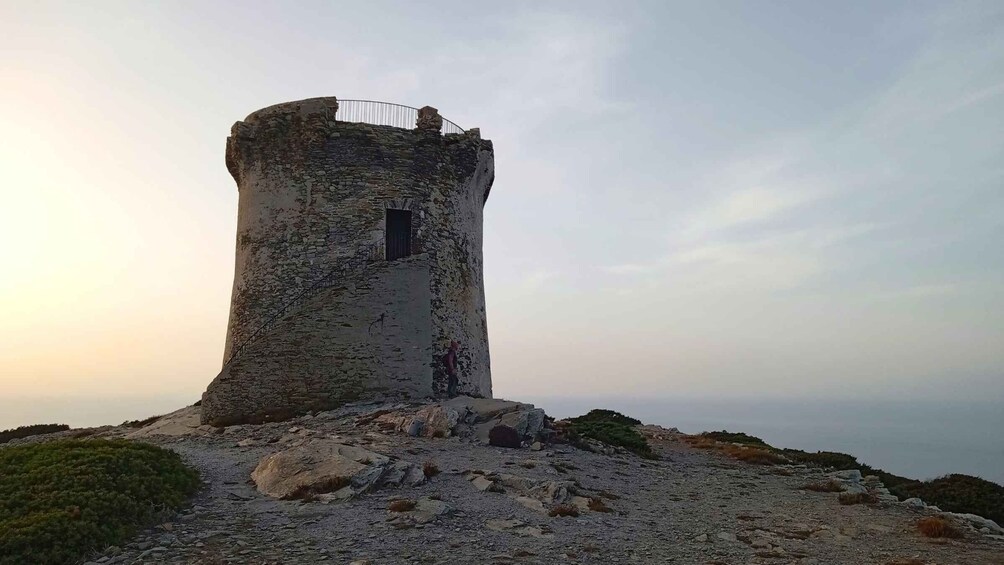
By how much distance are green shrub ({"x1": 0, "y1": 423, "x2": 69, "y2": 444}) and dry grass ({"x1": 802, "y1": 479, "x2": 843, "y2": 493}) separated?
26.0m

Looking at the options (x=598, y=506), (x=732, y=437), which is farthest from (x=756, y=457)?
(x=598, y=506)

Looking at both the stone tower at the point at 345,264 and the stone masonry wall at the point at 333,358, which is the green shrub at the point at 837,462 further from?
the stone masonry wall at the point at 333,358

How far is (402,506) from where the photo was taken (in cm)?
1002

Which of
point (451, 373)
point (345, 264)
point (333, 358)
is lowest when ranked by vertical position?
point (451, 373)

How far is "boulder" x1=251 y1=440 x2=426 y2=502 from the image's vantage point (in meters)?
10.9

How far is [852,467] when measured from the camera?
1973 centimetres

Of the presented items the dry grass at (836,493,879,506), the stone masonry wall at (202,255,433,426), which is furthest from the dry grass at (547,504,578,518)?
the stone masonry wall at (202,255,433,426)

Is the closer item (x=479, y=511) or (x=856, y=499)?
(x=479, y=511)

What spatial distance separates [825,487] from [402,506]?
10392mm

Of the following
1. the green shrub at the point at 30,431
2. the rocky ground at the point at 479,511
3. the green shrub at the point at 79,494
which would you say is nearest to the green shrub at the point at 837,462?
the rocky ground at the point at 479,511

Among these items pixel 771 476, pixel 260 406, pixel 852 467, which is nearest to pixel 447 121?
pixel 260 406

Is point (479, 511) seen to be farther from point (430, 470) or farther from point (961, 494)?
point (961, 494)

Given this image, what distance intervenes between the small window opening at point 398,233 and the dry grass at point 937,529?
48.7 feet

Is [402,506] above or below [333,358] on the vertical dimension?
below
